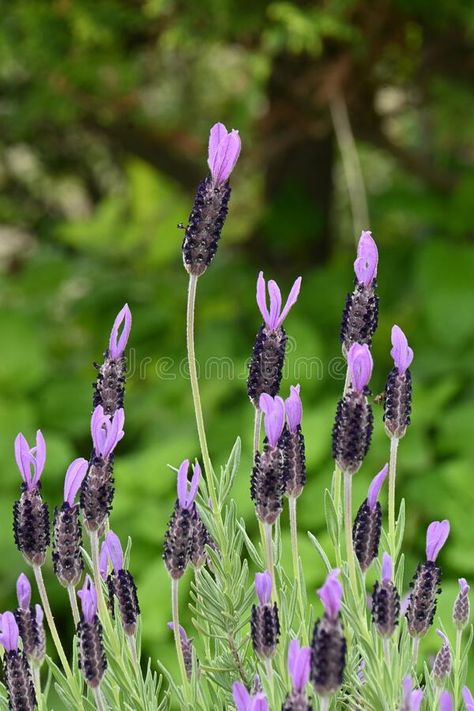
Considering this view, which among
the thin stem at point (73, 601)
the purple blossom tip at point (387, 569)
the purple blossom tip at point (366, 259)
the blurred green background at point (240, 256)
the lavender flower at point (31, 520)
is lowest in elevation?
the thin stem at point (73, 601)

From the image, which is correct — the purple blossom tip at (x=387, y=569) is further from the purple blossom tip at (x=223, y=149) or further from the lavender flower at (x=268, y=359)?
the purple blossom tip at (x=223, y=149)

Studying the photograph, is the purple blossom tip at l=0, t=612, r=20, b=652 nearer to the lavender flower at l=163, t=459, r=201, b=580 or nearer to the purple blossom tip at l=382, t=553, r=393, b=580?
the lavender flower at l=163, t=459, r=201, b=580

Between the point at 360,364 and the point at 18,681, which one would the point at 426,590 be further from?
the point at 18,681

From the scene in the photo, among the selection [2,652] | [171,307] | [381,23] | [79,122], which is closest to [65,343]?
Answer: [171,307]

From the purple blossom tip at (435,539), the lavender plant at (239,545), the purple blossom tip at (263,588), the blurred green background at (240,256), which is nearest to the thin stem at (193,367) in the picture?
the lavender plant at (239,545)

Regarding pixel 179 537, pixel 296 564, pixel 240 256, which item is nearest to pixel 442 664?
pixel 296 564

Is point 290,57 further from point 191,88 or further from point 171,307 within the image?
point 191,88

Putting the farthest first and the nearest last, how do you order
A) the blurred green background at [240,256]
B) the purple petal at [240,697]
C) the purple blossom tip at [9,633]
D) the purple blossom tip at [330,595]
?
the blurred green background at [240,256], the purple blossom tip at [9,633], the purple petal at [240,697], the purple blossom tip at [330,595]

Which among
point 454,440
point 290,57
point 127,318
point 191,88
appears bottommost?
point 127,318
